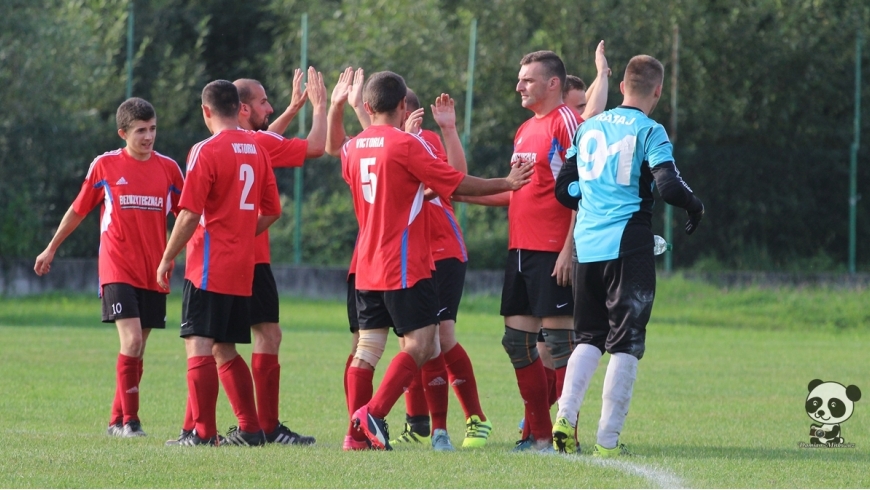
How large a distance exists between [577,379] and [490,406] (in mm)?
3510

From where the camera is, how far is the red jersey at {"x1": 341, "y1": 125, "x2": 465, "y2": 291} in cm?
721

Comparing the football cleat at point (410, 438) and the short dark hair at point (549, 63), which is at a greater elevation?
the short dark hair at point (549, 63)

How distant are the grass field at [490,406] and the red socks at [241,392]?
1.55ft

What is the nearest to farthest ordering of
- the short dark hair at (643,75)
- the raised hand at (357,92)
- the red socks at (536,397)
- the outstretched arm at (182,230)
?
the short dark hair at (643,75)
the outstretched arm at (182,230)
the red socks at (536,397)
the raised hand at (357,92)

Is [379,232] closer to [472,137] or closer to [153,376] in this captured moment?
[153,376]

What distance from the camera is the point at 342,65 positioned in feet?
88.4

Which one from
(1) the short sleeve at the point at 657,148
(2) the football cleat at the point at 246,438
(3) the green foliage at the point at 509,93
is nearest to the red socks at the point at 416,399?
(2) the football cleat at the point at 246,438

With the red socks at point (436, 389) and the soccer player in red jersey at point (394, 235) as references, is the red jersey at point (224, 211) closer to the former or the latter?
the soccer player in red jersey at point (394, 235)

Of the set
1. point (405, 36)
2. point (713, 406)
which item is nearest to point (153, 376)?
point (713, 406)

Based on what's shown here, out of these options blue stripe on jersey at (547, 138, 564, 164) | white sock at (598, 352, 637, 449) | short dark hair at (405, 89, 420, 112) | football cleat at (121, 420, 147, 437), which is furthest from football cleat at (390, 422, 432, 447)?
short dark hair at (405, 89, 420, 112)

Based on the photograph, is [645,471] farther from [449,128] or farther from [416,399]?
[449,128]

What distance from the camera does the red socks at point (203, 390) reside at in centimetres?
751

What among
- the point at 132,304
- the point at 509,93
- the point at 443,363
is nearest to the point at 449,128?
the point at 443,363

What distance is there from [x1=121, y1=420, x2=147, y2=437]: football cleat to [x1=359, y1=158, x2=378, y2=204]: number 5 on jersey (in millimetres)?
2328
